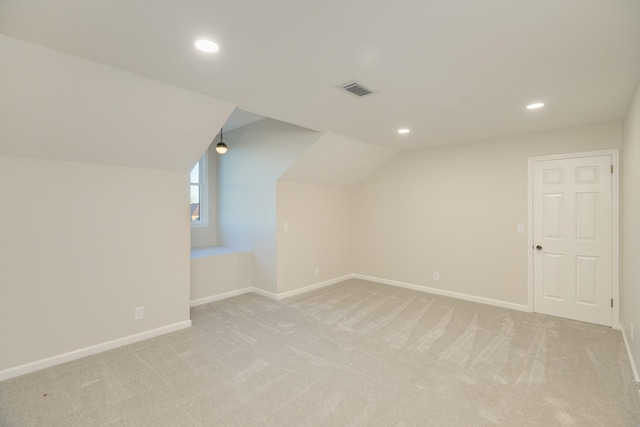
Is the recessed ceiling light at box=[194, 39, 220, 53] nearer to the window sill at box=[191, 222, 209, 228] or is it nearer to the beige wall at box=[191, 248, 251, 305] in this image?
the beige wall at box=[191, 248, 251, 305]

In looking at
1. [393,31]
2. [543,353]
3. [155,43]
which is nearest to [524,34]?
[393,31]

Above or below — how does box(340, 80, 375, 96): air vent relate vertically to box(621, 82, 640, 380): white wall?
above

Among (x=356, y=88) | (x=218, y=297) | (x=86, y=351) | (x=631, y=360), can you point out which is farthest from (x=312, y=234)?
(x=631, y=360)

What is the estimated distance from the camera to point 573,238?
3766 millimetres

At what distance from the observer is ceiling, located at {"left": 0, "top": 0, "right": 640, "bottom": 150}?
155cm

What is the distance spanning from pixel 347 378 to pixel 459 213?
10.5ft

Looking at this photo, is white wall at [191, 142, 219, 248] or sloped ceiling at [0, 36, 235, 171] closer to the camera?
sloped ceiling at [0, 36, 235, 171]

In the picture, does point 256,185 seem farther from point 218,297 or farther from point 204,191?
point 218,297

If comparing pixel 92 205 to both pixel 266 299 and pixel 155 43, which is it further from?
pixel 266 299

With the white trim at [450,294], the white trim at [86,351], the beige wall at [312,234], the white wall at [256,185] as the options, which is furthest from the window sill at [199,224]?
the white trim at [450,294]

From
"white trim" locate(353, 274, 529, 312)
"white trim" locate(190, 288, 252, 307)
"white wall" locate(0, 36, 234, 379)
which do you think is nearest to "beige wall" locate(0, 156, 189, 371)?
"white wall" locate(0, 36, 234, 379)

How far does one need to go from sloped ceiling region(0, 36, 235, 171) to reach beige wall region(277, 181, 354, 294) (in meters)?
1.86

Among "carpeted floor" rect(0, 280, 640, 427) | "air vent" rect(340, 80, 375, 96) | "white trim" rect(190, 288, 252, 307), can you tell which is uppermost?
"air vent" rect(340, 80, 375, 96)

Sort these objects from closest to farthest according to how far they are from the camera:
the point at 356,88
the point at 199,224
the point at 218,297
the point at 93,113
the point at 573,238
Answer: the point at 93,113 < the point at 356,88 < the point at 573,238 < the point at 218,297 < the point at 199,224
